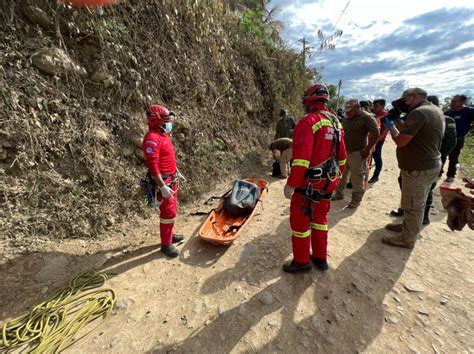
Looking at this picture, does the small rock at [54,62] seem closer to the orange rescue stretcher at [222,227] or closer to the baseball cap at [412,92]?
the orange rescue stretcher at [222,227]

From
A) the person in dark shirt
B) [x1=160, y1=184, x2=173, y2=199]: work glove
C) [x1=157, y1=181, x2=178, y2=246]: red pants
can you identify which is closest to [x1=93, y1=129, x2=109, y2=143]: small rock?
[x1=157, y1=181, x2=178, y2=246]: red pants

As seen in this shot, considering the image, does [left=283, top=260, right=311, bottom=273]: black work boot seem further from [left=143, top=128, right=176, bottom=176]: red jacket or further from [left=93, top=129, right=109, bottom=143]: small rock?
[left=93, top=129, right=109, bottom=143]: small rock

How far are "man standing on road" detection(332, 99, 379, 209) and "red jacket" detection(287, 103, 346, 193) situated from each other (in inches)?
86.8

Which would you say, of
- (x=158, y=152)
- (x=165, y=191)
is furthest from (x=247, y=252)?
(x=158, y=152)

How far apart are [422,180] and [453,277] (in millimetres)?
1251

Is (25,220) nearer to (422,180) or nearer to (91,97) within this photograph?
(91,97)

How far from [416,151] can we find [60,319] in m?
4.73

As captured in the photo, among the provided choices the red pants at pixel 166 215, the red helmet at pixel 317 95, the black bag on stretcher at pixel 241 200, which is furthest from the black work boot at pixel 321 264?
the red pants at pixel 166 215

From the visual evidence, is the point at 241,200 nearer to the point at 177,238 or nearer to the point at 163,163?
the point at 177,238

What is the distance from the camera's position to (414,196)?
128 inches

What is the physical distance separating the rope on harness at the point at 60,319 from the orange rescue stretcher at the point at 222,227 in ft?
4.90

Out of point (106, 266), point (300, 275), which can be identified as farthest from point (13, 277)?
point (300, 275)

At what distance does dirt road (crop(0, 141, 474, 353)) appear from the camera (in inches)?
87.0

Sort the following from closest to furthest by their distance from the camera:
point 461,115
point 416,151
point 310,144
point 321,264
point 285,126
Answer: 1. point 310,144
2. point 321,264
3. point 416,151
4. point 461,115
5. point 285,126
